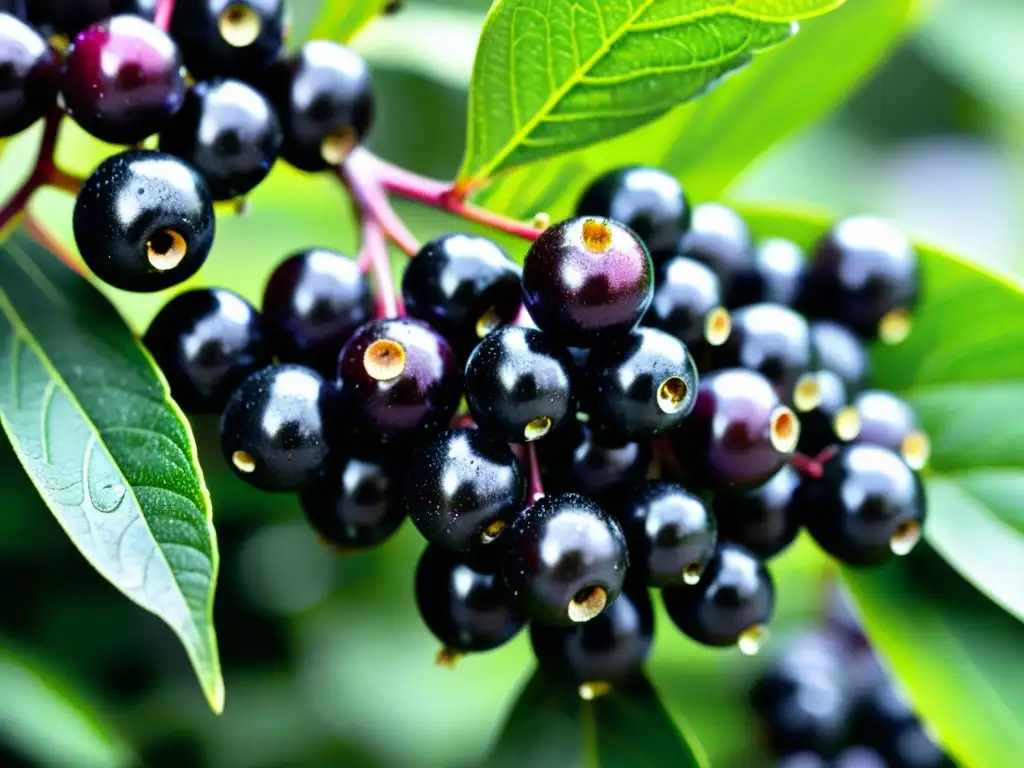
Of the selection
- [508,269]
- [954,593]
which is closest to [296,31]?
[508,269]

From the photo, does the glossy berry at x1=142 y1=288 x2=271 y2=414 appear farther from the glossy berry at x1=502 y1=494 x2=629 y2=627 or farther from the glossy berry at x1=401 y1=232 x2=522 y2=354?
the glossy berry at x1=502 y1=494 x2=629 y2=627

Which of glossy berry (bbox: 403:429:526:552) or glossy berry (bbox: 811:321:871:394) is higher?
glossy berry (bbox: 403:429:526:552)

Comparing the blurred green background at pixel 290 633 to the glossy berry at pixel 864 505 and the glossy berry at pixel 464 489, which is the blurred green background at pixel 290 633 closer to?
the glossy berry at pixel 464 489

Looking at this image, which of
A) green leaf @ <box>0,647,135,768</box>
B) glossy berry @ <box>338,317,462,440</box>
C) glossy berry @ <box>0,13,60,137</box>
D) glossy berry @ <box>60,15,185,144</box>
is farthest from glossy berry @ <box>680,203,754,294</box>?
green leaf @ <box>0,647,135,768</box>

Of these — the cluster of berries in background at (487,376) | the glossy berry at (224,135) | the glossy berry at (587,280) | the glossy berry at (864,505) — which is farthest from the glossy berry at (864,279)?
the glossy berry at (224,135)

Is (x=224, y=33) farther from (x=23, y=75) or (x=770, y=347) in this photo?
(x=770, y=347)

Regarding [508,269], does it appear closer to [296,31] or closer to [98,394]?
[98,394]
